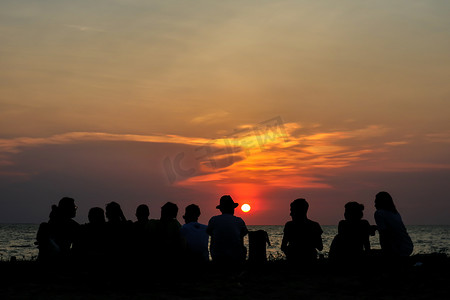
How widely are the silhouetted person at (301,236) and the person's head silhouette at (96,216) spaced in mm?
3838

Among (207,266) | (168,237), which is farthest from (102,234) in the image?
(207,266)

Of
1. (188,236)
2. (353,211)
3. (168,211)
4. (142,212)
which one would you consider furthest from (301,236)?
(142,212)

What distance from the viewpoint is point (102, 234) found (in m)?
10.7

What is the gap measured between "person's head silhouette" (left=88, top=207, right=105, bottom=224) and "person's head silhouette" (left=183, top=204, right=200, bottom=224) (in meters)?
2.19

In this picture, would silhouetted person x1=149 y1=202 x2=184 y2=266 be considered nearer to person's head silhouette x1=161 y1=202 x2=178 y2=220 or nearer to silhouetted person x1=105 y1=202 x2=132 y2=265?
person's head silhouette x1=161 y1=202 x2=178 y2=220

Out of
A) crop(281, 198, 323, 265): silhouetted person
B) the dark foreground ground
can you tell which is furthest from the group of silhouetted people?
the dark foreground ground

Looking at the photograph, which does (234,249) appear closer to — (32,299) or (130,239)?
(130,239)

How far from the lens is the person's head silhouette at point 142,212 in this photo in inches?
491

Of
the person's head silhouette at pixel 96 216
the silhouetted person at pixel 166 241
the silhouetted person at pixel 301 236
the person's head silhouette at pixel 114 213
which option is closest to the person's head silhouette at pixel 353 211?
the silhouetted person at pixel 301 236

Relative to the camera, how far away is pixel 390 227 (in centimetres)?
1156

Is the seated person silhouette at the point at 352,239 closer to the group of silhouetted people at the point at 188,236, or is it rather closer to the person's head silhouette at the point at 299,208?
the group of silhouetted people at the point at 188,236

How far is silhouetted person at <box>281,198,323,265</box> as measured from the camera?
455 inches

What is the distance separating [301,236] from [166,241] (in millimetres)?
2942

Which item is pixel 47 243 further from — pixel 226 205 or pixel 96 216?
pixel 226 205
